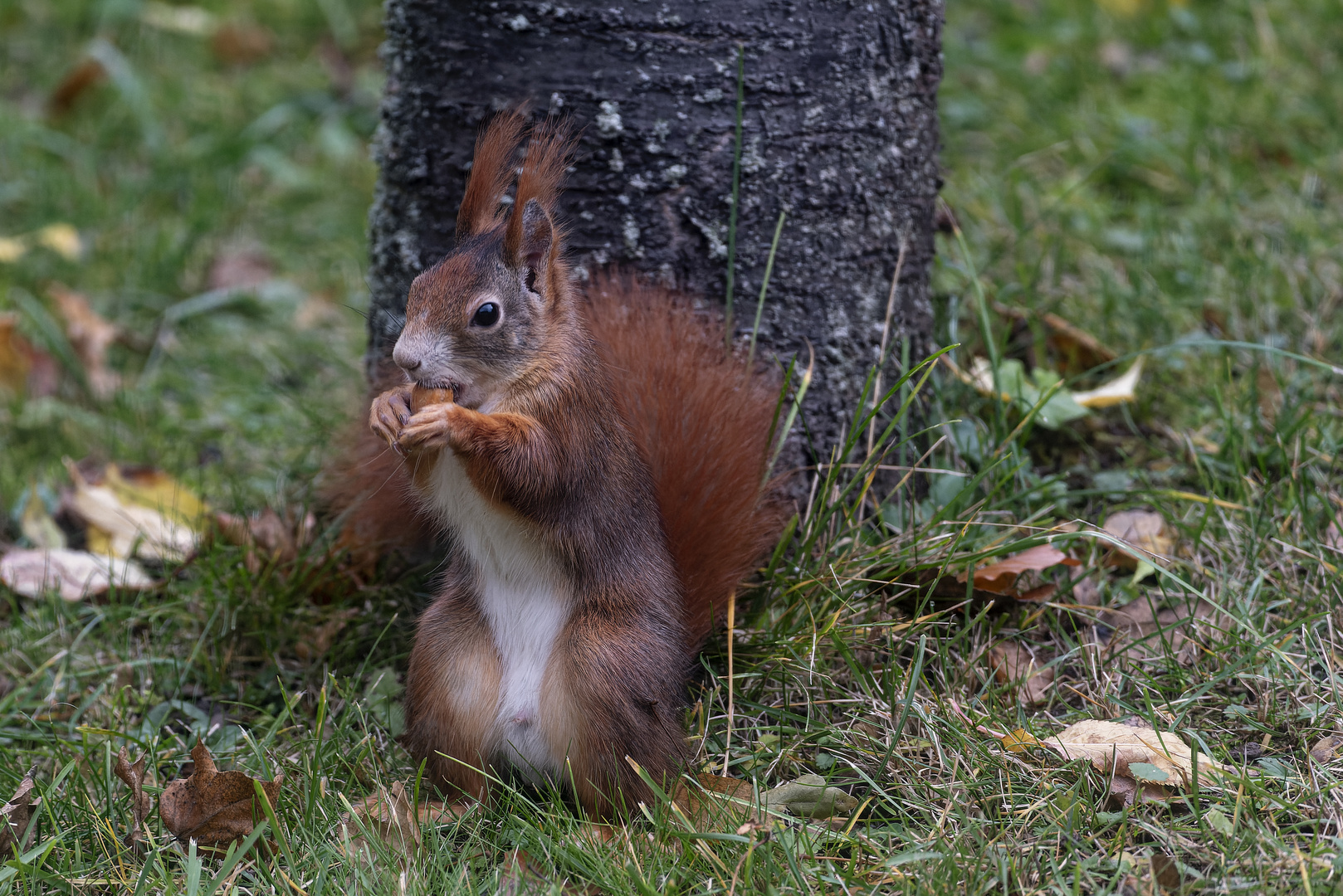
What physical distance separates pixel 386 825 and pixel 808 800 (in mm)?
489

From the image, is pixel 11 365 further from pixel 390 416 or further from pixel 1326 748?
pixel 1326 748

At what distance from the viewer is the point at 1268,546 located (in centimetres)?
177

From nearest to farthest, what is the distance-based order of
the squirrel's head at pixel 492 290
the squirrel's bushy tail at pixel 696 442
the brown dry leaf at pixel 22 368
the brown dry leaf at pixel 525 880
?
the brown dry leaf at pixel 525 880
the squirrel's head at pixel 492 290
the squirrel's bushy tail at pixel 696 442
the brown dry leaf at pixel 22 368

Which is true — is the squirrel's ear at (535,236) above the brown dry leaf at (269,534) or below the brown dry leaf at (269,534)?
above

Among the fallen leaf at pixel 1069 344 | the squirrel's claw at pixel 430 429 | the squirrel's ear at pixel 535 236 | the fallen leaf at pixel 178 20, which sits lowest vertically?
the fallen leaf at pixel 1069 344

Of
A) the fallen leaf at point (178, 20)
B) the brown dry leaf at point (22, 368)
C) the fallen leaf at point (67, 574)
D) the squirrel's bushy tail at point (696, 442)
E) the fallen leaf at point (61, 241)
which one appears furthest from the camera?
the fallen leaf at point (178, 20)

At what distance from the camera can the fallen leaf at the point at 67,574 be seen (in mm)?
1969

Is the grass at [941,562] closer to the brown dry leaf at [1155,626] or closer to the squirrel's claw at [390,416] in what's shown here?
the brown dry leaf at [1155,626]

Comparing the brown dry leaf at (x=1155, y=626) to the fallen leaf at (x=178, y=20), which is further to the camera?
the fallen leaf at (x=178, y=20)

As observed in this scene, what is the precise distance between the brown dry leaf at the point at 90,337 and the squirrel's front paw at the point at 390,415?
5.09ft

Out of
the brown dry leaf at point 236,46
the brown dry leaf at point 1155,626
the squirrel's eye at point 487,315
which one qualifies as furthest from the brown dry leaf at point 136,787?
the brown dry leaf at point 236,46

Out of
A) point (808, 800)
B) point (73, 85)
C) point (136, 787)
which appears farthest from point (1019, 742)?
point (73, 85)

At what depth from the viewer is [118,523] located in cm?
214

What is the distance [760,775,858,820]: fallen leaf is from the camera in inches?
56.4
